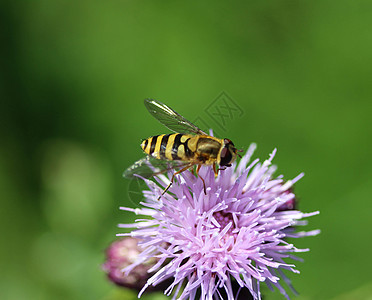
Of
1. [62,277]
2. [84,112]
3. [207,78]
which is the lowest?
[62,277]

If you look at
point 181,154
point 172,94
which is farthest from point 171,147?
point 172,94

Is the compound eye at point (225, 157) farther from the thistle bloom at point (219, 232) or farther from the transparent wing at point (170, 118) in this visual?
the transparent wing at point (170, 118)

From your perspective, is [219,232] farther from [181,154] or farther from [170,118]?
[170,118]

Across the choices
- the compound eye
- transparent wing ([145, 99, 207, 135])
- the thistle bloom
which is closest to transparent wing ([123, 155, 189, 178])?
the thistle bloom

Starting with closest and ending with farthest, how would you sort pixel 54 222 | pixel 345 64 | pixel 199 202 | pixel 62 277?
pixel 199 202 < pixel 62 277 < pixel 54 222 < pixel 345 64

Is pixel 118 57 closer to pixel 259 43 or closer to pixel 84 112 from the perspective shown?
pixel 84 112

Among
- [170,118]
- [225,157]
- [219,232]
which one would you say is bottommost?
[219,232]

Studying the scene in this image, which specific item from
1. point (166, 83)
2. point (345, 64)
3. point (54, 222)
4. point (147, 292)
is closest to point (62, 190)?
point (54, 222)
